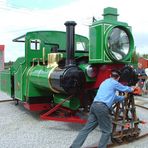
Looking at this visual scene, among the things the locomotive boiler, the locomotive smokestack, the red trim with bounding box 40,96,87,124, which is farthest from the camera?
the red trim with bounding box 40,96,87,124

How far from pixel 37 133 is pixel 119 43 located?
8.78ft

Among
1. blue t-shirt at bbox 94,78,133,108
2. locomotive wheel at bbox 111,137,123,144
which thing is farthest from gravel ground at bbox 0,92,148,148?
blue t-shirt at bbox 94,78,133,108

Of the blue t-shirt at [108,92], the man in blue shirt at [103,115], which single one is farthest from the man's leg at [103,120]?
the blue t-shirt at [108,92]

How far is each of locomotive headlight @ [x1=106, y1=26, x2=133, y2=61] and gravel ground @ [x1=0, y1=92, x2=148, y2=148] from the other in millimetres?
→ 1747

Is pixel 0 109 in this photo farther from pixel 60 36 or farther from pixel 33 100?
pixel 60 36

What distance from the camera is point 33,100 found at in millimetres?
8766

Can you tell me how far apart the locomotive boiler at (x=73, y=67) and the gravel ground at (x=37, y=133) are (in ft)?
1.12

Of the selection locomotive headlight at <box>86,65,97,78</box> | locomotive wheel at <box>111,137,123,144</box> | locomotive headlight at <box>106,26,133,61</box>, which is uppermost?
locomotive headlight at <box>106,26,133,61</box>

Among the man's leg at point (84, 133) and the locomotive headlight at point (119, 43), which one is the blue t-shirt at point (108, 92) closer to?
the man's leg at point (84, 133)

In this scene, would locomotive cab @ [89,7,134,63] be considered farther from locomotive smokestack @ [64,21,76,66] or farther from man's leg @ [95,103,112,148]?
man's leg @ [95,103,112,148]

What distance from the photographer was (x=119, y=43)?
6.69m

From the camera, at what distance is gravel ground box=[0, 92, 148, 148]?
643 centimetres

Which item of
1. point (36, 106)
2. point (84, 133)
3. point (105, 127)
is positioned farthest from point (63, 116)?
point (105, 127)

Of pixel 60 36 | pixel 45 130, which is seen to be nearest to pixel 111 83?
pixel 45 130
